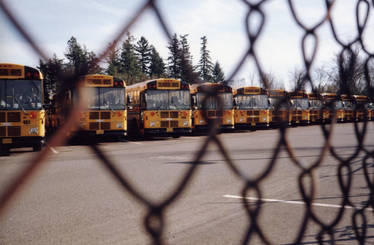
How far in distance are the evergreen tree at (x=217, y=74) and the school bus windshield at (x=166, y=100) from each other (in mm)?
15336

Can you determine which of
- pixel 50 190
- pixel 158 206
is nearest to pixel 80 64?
pixel 158 206

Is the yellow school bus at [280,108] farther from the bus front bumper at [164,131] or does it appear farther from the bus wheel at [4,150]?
the bus front bumper at [164,131]

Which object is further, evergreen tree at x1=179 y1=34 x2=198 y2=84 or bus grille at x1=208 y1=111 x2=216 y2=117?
bus grille at x1=208 y1=111 x2=216 y2=117

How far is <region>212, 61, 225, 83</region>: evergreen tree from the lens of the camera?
38.8 inches

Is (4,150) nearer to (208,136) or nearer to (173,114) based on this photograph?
(173,114)

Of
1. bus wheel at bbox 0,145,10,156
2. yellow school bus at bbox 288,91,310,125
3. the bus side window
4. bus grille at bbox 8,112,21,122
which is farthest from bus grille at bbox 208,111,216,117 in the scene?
the bus side window

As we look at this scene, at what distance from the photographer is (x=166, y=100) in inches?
681

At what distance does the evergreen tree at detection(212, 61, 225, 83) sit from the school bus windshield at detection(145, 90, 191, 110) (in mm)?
15336

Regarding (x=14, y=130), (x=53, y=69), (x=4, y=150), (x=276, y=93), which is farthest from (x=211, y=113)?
(x=4, y=150)

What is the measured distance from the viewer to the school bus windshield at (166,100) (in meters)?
16.7

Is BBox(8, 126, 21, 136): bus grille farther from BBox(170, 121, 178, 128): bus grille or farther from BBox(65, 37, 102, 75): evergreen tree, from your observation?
BBox(65, 37, 102, 75): evergreen tree

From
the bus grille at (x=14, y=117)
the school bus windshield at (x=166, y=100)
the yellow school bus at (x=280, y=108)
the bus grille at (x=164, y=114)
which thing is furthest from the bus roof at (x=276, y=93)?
the bus grille at (x=164, y=114)

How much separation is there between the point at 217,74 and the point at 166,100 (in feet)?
53.7

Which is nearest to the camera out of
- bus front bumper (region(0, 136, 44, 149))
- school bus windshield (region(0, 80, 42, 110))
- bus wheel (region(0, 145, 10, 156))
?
school bus windshield (region(0, 80, 42, 110))
